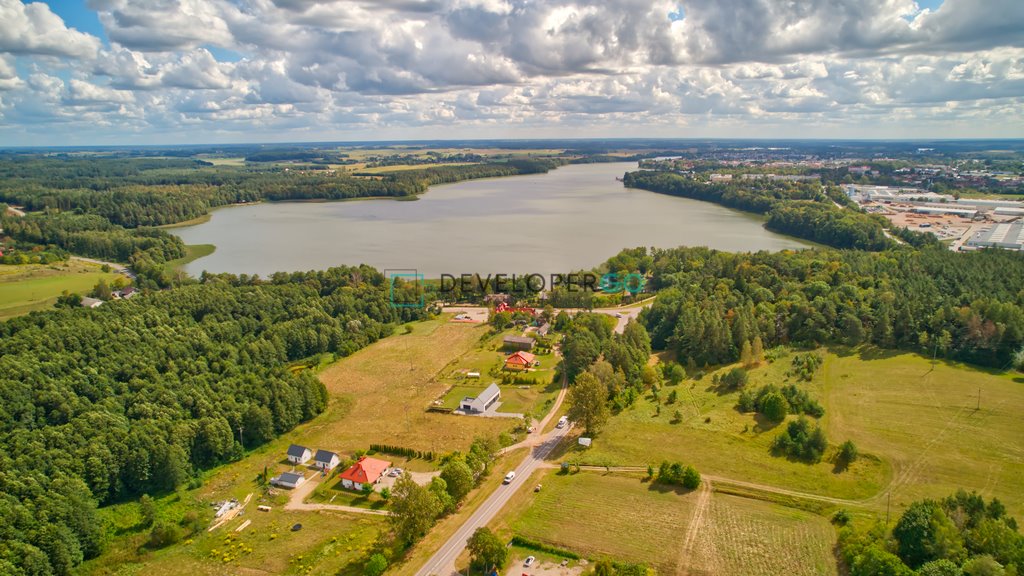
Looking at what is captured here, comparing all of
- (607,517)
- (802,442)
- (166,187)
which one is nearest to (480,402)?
(607,517)

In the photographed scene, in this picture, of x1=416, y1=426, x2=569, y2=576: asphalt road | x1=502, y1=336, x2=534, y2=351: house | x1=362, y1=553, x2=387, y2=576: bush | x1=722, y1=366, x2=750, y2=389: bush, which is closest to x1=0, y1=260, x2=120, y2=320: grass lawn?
x1=502, y1=336, x2=534, y2=351: house

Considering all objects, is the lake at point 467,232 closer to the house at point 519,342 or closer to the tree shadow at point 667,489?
the house at point 519,342

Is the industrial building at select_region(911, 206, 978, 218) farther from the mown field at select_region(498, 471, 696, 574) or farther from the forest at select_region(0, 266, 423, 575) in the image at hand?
the mown field at select_region(498, 471, 696, 574)

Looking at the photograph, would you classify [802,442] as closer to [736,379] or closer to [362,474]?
[736,379]

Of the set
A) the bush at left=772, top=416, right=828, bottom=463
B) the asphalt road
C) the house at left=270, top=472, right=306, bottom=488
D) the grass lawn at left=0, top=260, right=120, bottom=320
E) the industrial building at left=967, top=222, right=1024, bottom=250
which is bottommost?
the house at left=270, top=472, right=306, bottom=488

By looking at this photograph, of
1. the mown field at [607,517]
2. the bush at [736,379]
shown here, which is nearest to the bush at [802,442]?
the mown field at [607,517]

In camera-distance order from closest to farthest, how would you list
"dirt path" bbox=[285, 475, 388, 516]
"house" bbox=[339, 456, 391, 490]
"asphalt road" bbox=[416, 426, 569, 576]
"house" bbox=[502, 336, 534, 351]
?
"asphalt road" bbox=[416, 426, 569, 576] < "dirt path" bbox=[285, 475, 388, 516] < "house" bbox=[339, 456, 391, 490] < "house" bbox=[502, 336, 534, 351]
